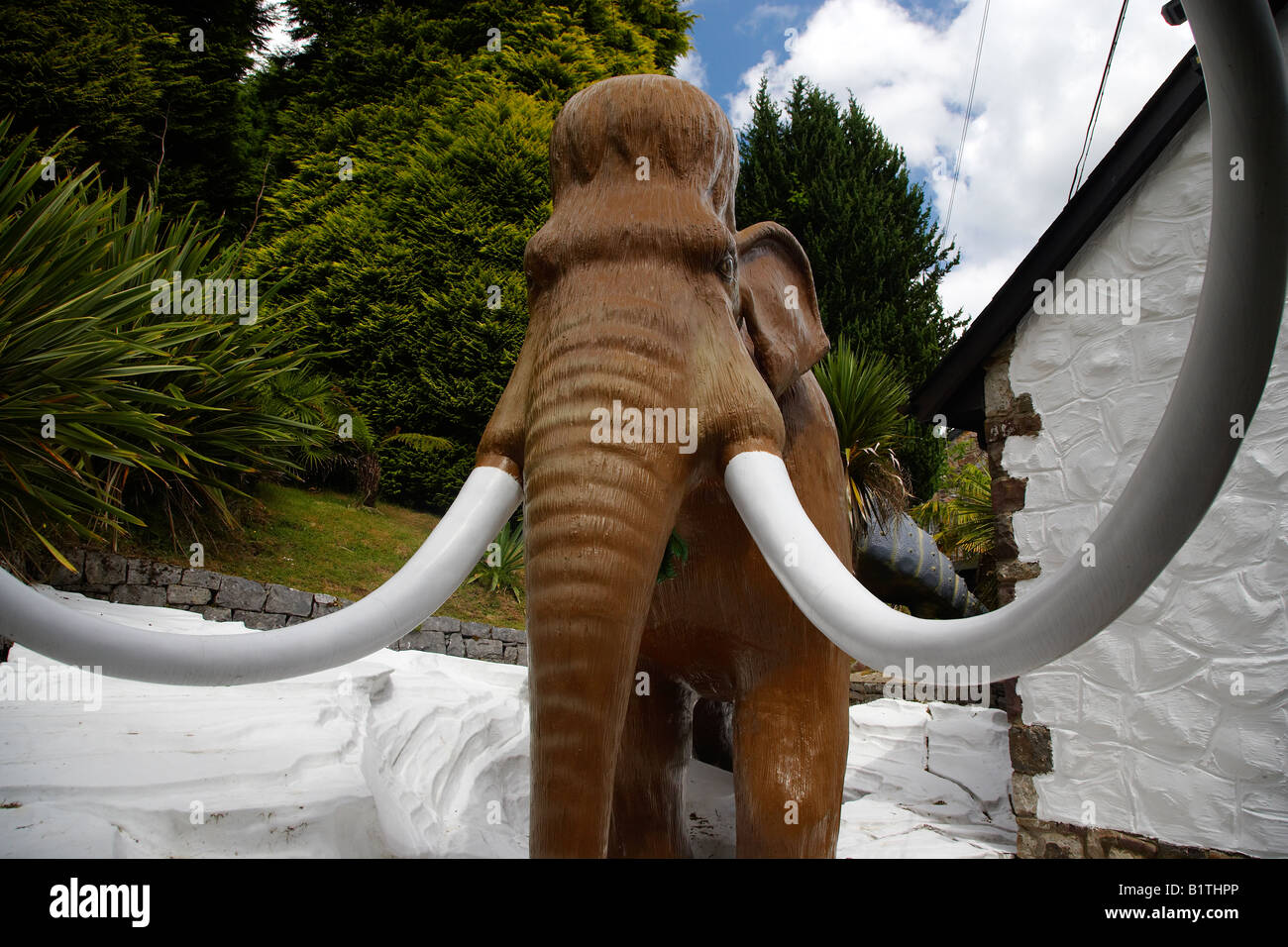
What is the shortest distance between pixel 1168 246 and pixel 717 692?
134 inches

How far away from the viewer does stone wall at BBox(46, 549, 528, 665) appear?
524cm

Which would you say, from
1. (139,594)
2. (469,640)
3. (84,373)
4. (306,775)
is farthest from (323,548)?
(306,775)

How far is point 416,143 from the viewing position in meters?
9.84

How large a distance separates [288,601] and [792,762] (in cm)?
550

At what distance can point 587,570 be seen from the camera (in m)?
1.28

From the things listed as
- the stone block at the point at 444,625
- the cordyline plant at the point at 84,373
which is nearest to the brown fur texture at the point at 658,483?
the cordyline plant at the point at 84,373

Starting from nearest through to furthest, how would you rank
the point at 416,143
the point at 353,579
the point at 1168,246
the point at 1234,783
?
1. the point at 1234,783
2. the point at 1168,246
3. the point at 353,579
4. the point at 416,143

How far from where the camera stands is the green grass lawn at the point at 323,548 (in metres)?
6.59

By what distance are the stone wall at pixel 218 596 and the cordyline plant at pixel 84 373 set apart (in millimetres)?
270

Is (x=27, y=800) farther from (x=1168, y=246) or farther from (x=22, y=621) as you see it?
(x=1168, y=246)

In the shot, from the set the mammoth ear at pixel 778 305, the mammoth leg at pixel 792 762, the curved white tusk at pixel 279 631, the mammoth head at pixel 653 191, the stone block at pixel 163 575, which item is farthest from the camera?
the stone block at pixel 163 575

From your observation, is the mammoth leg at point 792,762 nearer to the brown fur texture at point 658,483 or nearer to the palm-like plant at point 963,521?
the brown fur texture at point 658,483

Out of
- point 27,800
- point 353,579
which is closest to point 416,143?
point 353,579
